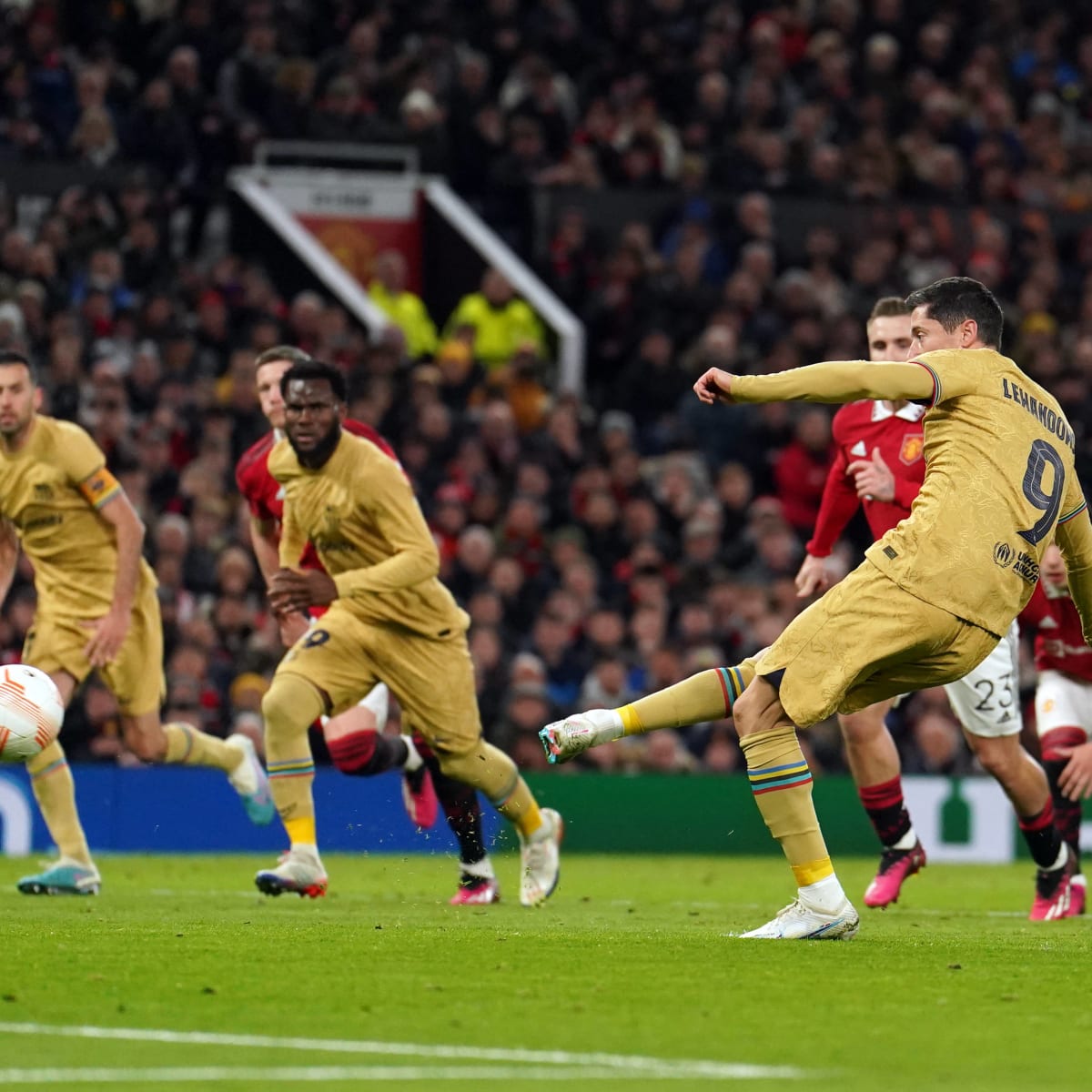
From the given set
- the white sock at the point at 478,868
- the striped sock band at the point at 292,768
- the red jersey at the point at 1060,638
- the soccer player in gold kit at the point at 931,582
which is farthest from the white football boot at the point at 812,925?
the red jersey at the point at 1060,638

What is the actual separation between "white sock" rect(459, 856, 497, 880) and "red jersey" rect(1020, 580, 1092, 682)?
301 cm

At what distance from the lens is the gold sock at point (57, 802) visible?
11766 millimetres

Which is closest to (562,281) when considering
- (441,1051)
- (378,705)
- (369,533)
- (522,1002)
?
(378,705)

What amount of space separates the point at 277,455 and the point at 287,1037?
550 cm

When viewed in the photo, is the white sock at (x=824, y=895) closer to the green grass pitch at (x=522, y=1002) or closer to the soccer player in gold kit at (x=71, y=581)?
the green grass pitch at (x=522, y=1002)

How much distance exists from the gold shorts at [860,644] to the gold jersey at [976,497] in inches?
2.2

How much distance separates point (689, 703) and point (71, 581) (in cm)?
462

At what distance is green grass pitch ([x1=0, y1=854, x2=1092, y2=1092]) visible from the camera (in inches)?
225

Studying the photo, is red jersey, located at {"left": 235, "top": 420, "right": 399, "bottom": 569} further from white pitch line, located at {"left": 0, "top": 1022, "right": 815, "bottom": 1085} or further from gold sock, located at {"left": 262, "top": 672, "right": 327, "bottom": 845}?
white pitch line, located at {"left": 0, "top": 1022, "right": 815, "bottom": 1085}

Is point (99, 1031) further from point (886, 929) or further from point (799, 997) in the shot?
point (886, 929)

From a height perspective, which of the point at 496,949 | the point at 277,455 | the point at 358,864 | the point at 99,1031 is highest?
the point at 277,455

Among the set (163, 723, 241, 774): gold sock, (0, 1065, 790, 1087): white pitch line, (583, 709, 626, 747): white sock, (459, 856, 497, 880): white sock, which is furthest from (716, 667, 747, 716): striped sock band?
(163, 723, 241, 774): gold sock

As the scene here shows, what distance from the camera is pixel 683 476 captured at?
805 inches

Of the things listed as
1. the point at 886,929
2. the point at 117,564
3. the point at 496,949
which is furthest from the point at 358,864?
the point at 496,949
